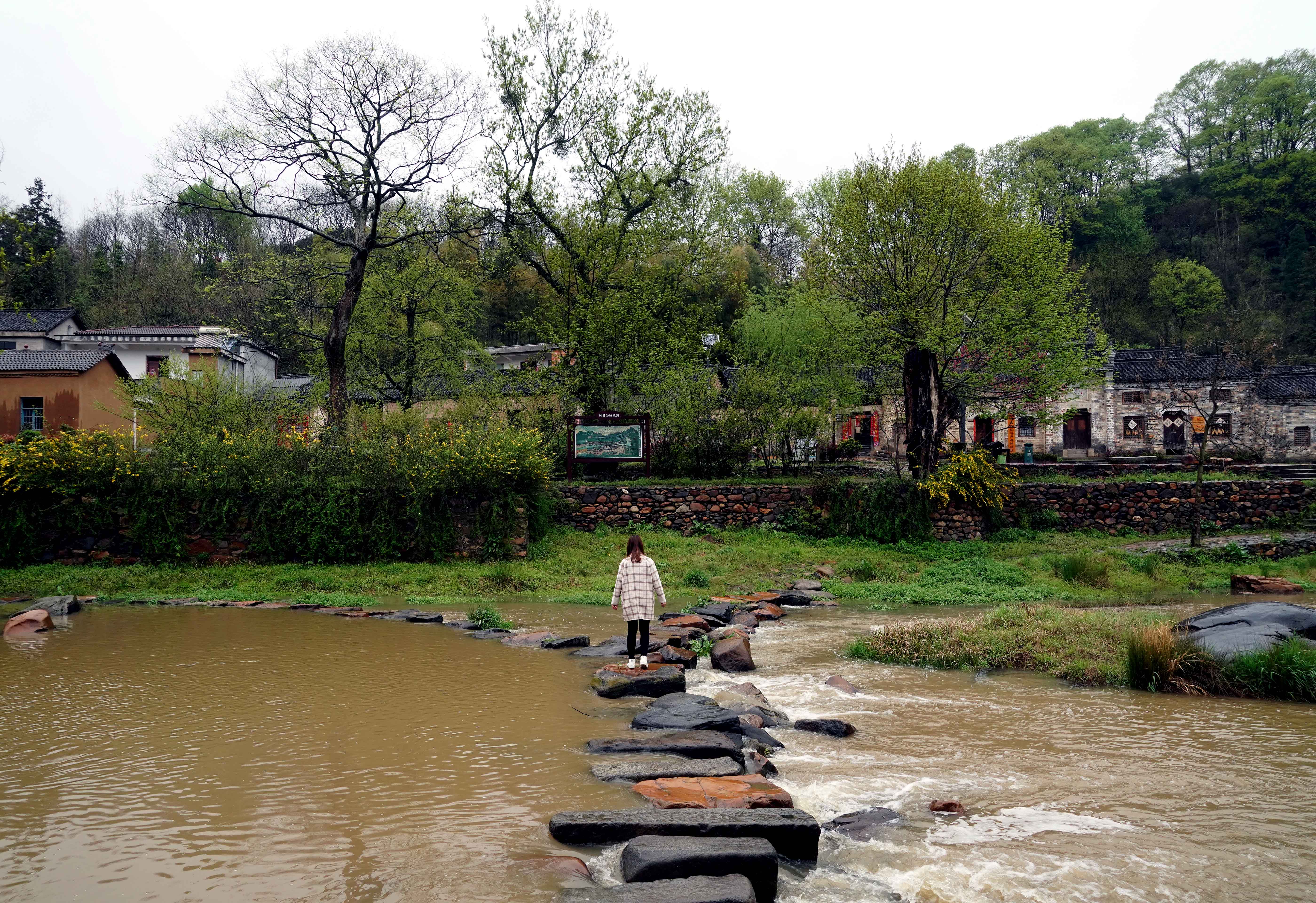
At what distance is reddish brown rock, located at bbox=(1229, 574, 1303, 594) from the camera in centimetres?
1574

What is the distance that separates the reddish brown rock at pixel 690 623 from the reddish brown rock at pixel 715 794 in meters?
6.25

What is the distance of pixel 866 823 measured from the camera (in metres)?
5.32

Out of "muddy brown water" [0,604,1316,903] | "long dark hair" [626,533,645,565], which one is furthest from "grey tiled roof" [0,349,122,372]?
"long dark hair" [626,533,645,565]

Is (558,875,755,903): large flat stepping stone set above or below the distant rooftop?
below

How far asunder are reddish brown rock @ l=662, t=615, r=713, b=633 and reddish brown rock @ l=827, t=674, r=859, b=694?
2.93 meters

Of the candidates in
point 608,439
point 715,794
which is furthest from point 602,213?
point 715,794

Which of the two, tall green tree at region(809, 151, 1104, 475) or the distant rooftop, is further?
the distant rooftop

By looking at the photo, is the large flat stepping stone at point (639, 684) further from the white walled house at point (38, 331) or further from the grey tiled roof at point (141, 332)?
the white walled house at point (38, 331)

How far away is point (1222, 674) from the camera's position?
8.84 m

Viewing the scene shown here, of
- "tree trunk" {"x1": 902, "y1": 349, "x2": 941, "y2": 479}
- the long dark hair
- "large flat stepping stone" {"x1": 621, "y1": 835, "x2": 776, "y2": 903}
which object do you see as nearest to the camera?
"large flat stepping stone" {"x1": 621, "y1": 835, "x2": 776, "y2": 903}

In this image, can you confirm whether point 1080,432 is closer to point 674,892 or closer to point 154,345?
point 674,892

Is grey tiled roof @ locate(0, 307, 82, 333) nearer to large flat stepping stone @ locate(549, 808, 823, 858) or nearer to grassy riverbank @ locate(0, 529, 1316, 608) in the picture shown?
grassy riverbank @ locate(0, 529, 1316, 608)

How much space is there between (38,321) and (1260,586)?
5153cm

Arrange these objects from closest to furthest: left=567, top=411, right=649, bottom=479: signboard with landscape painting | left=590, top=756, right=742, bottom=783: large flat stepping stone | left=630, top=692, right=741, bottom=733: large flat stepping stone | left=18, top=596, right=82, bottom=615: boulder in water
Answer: left=590, top=756, right=742, bottom=783: large flat stepping stone
left=630, top=692, right=741, bottom=733: large flat stepping stone
left=18, top=596, right=82, bottom=615: boulder in water
left=567, top=411, right=649, bottom=479: signboard with landscape painting
